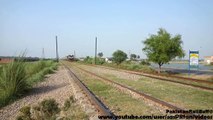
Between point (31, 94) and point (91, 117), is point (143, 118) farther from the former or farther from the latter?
point (31, 94)

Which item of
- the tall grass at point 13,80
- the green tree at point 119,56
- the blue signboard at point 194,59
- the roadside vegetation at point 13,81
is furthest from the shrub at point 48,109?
the green tree at point 119,56

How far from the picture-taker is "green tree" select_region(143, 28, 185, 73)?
136 feet

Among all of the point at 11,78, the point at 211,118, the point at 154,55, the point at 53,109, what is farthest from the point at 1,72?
the point at 154,55

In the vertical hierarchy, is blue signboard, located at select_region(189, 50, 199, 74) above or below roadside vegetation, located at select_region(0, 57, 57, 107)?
above

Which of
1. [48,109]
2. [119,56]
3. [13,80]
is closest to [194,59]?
[13,80]

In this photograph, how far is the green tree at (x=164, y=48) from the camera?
41384 millimetres

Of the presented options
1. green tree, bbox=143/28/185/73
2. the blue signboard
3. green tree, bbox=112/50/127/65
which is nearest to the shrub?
the blue signboard

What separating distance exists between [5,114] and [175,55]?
1369 inches

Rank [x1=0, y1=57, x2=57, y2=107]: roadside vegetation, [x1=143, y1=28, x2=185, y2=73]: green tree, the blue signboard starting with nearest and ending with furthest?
[x1=0, y1=57, x2=57, y2=107]: roadside vegetation
the blue signboard
[x1=143, y1=28, x2=185, y2=73]: green tree

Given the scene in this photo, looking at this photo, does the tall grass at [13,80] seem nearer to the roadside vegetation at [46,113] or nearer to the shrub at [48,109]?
the roadside vegetation at [46,113]

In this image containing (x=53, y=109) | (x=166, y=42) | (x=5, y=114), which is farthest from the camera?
(x=166, y=42)

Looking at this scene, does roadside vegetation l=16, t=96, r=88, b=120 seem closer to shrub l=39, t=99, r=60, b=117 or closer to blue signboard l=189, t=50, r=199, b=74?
shrub l=39, t=99, r=60, b=117

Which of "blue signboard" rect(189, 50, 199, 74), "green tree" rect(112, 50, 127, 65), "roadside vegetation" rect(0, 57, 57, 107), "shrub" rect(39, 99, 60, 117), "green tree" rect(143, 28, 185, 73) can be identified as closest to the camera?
"shrub" rect(39, 99, 60, 117)

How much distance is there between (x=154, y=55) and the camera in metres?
42.2
